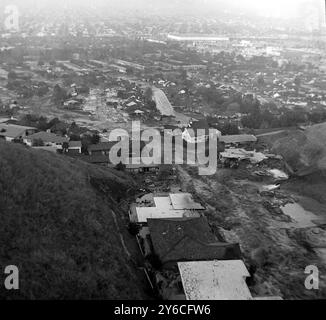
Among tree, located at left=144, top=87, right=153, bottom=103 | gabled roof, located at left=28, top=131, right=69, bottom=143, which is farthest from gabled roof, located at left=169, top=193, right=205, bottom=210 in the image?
tree, located at left=144, top=87, right=153, bottom=103

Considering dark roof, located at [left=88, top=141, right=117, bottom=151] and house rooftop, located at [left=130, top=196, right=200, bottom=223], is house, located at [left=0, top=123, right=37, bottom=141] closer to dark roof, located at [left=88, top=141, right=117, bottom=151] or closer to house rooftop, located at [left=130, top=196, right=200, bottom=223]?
dark roof, located at [left=88, top=141, right=117, bottom=151]

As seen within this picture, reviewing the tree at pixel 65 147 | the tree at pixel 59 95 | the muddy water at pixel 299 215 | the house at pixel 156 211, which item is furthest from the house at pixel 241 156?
the tree at pixel 59 95

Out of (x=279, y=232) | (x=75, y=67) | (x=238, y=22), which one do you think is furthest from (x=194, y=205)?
(x=238, y=22)

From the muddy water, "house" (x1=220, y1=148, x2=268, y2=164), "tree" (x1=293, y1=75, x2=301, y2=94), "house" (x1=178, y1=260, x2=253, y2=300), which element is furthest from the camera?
"tree" (x1=293, y1=75, x2=301, y2=94)

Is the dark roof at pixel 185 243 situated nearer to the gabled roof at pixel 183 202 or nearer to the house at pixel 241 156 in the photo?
the gabled roof at pixel 183 202

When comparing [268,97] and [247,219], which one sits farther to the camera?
[268,97]

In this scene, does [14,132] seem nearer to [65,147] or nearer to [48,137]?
[48,137]

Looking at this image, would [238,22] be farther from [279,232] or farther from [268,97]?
[279,232]

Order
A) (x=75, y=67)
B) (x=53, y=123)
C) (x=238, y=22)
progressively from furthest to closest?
(x=238, y=22)
(x=75, y=67)
(x=53, y=123)
